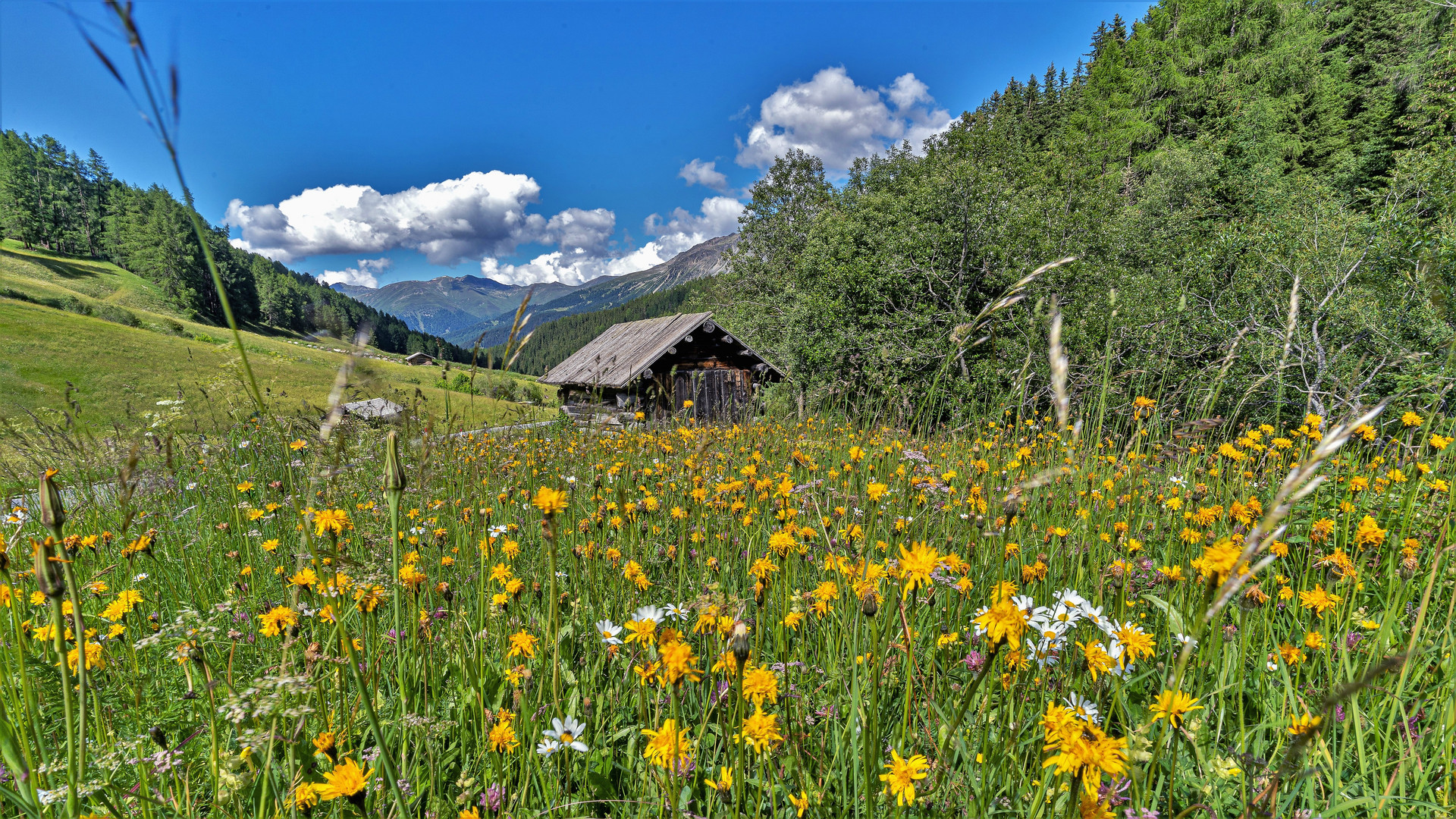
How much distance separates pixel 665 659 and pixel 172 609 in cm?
285

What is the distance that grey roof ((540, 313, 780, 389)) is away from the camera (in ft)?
51.1

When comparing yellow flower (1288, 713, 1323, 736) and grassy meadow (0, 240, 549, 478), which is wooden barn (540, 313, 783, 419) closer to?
grassy meadow (0, 240, 549, 478)

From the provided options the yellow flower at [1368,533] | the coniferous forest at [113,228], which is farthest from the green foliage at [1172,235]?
the coniferous forest at [113,228]

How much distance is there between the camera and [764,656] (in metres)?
1.93

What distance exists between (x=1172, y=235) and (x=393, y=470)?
1002 inches

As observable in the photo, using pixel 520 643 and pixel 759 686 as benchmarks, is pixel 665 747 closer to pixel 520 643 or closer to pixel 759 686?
pixel 759 686

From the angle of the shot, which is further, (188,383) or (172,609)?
(188,383)

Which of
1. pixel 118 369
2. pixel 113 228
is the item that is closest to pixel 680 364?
pixel 118 369

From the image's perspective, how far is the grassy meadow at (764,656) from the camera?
111 centimetres

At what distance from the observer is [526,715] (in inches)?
60.8

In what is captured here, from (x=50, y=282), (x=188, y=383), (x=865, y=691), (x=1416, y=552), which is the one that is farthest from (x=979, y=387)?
(x=50, y=282)

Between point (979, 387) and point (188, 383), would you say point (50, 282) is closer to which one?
point (188, 383)

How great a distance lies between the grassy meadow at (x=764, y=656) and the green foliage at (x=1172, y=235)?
68 cm

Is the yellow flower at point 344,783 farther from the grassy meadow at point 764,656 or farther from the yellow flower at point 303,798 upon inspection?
the yellow flower at point 303,798
